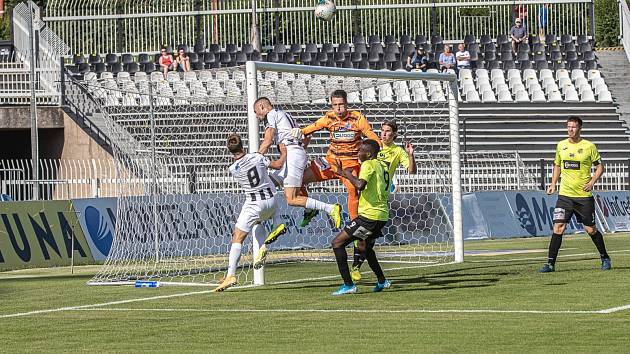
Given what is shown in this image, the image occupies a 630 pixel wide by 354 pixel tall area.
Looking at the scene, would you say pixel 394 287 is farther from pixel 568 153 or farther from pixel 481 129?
pixel 481 129

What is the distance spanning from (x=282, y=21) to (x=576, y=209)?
3374 centimetres

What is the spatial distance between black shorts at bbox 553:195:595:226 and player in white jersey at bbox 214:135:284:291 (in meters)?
4.26

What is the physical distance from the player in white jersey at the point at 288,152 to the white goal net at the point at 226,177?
0.83 feet

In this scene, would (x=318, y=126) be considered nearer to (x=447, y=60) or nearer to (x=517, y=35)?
(x=447, y=60)

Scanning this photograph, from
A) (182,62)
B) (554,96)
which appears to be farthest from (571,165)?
(182,62)

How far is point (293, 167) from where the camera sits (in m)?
16.6

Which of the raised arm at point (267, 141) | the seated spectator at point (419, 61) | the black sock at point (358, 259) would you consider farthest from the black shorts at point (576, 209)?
the seated spectator at point (419, 61)

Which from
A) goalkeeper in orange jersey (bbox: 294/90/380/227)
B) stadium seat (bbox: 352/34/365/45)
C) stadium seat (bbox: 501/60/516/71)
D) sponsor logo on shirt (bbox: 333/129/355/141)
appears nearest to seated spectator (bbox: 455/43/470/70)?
stadium seat (bbox: 501/60/516/71)

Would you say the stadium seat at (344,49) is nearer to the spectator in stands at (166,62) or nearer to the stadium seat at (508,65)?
the stadium seat at (508,65)

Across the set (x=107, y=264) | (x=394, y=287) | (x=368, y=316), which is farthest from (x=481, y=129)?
(x=368, y=316)

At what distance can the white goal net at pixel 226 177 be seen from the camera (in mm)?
19656

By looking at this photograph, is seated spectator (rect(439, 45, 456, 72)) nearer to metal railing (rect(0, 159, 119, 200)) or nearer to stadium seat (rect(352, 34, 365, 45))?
stadium seat (rect(352, 34, 365, 45))

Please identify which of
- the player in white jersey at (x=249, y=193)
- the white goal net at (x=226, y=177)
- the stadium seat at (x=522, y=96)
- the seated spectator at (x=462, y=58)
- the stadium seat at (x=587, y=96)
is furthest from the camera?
the seated spectator at (x=462, y=58)

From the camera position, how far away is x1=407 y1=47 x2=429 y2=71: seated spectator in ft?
139
